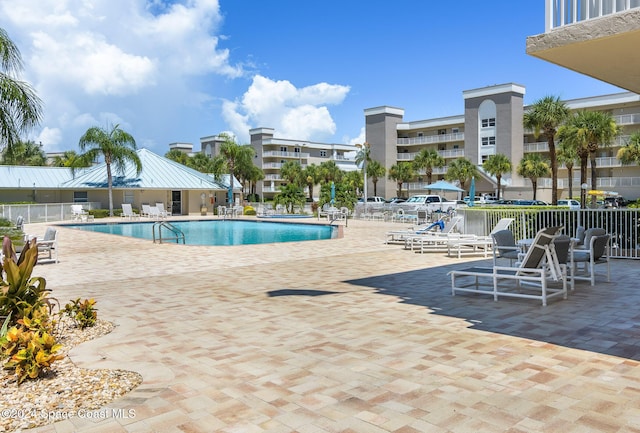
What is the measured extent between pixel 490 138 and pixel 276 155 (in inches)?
1190

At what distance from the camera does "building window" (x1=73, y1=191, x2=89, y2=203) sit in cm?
3984

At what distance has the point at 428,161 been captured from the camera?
200 ft

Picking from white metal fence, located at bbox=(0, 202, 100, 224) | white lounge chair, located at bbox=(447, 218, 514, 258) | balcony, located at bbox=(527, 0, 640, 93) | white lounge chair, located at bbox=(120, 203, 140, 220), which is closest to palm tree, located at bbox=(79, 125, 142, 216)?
white lounge chair, located at bbox=(120, 203, 140, 220)

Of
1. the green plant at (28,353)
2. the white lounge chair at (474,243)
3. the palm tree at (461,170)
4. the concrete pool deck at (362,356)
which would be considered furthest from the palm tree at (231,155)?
the green plant at (28,353)

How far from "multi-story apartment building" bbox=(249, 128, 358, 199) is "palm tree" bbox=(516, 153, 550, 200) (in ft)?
91.3

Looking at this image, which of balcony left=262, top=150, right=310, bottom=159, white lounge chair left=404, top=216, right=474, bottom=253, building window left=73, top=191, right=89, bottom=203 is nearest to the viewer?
white lounge chair left=404, top=216, right=474, bottom=253

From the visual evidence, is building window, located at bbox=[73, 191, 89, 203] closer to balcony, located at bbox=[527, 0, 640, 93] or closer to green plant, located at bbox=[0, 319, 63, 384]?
green plant, located at bbox=[0, 319, 63, 384]

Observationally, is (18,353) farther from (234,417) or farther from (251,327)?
(251,327)

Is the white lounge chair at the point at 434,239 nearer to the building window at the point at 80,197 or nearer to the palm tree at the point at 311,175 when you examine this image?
the building window at the point at 80,197

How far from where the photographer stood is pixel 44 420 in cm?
368

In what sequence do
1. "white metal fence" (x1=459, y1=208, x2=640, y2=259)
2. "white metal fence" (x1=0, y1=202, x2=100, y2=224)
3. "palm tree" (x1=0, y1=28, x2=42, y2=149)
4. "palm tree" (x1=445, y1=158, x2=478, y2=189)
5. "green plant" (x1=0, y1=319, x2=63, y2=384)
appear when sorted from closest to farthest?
"green plant" (x1=0, y1=319, x2=63, y2=384)
"white metal fence" (x1=459, y1=208, x2=640, y2=259)
"palm tree" (x1=0, y1=28, x2=42, y2=149)
"white metal fence" (x1=0, y1=202, x2=100, y2=224)
"palm tree" (x1=445, y1=158, x2=478, y2=189)

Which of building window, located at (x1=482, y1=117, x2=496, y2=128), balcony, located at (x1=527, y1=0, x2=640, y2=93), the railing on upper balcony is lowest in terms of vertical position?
balcony, located at (x1=527, y1=0, x2=640, y2=93)

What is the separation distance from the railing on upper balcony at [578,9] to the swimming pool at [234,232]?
15575 mm

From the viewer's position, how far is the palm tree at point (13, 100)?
43.1 feet
